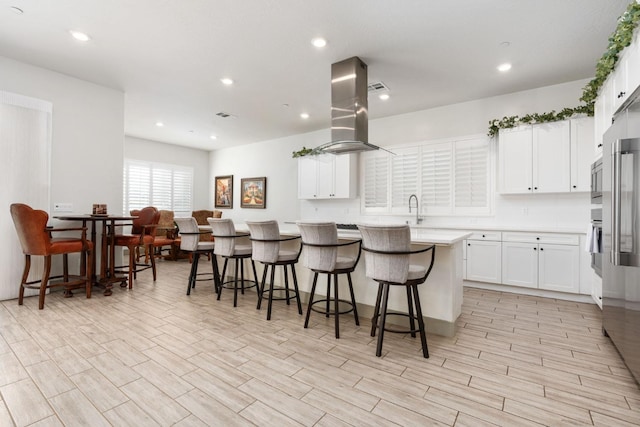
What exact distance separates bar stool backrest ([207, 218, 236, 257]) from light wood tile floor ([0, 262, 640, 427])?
29.0 inches

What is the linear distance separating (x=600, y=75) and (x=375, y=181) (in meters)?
3.48

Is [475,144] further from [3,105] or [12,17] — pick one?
[3,105]

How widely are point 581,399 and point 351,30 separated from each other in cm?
343

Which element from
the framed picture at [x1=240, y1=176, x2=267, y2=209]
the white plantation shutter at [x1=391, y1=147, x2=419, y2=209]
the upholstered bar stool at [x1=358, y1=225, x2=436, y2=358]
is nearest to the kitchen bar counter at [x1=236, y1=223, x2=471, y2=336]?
the upholstered bar stool at [x1=358, y1=225, x2=436, y2=358]

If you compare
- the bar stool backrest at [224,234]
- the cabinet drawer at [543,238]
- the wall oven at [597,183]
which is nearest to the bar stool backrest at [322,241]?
the bar stool backrest at [224,234]

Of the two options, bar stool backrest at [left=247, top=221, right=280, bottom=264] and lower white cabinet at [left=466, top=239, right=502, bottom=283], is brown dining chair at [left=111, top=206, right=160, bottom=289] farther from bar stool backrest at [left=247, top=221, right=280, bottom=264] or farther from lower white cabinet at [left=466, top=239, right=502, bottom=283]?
lower white cabinet at [left=466, top=239, right=502, bottom=283]

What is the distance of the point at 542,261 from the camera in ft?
13.2

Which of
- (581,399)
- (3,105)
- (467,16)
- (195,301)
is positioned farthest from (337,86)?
(3,105)

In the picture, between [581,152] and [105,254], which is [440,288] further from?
[105,254]

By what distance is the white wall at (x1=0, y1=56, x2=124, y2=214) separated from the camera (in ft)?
12.8

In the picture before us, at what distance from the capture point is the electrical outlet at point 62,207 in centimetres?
408

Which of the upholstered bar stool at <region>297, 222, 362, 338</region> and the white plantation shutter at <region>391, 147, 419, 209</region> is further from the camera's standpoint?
the white plantation shutter at <region>391, 147, 419, 209</region>

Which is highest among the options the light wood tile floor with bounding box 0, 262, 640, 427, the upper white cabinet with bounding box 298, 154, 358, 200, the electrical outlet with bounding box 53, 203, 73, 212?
the upper white cabinet with bounding box 298, 154, 358, 200

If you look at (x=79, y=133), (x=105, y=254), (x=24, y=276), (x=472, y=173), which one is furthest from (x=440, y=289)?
(x=79, y=133)
